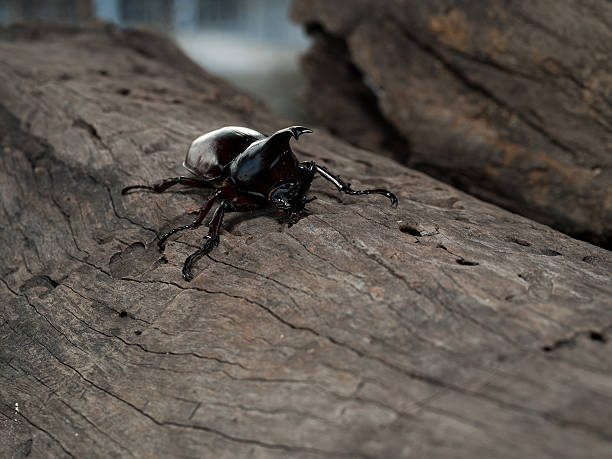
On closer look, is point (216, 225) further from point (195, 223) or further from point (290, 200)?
point (290, 200)

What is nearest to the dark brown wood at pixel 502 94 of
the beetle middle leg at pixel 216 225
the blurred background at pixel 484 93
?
the blurred background at pixel 484 93

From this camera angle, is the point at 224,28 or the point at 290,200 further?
the point at 224,28

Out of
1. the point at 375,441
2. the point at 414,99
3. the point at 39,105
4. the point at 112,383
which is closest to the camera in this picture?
the point at 375,441

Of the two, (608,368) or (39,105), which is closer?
(608,368)

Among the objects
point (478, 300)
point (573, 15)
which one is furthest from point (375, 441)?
point (573, 15)

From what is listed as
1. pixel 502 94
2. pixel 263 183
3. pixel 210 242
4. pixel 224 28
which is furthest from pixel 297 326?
pixel 224 28

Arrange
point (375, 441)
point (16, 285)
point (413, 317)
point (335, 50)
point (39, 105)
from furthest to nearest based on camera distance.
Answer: point (335, 50), point (39, 105), point (16, 285), point (413, 317), point (375, 441)

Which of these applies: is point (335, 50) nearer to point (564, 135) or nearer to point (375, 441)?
point (564, 135)

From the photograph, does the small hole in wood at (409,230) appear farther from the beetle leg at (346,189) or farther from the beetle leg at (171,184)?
the beetle leg at (171,184)
